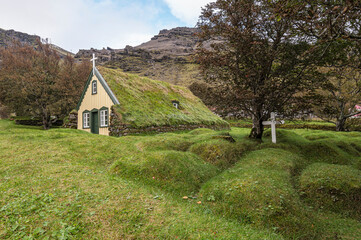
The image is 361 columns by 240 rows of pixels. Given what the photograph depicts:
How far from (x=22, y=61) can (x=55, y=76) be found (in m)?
4.77

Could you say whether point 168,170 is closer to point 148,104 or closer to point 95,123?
point 148,104

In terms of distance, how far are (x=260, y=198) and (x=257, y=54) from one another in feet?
26.8

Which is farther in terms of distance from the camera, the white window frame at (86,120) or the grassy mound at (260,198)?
the white window frame at (86,120)

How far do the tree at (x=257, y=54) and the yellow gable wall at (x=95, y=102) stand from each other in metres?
11.4

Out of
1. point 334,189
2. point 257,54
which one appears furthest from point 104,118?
point 334,189

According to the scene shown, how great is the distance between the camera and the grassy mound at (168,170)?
21.4 feet

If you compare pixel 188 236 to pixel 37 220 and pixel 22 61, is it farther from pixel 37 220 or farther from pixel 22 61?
pixel 22 61

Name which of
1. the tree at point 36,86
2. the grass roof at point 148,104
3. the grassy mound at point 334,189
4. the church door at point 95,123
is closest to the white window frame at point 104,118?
the church door at point 95,123

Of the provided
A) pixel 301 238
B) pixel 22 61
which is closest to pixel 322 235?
pixel 301 238

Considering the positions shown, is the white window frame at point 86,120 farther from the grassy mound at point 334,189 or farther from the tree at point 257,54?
the grassy mound at point 334,189

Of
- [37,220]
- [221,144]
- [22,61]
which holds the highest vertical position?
[22,61]

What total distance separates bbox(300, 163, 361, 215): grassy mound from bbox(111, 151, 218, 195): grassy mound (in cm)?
324

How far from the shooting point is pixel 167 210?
469cm

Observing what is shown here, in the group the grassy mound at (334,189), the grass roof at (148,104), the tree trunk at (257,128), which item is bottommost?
the grassy mound at (334,189)
